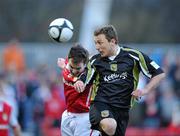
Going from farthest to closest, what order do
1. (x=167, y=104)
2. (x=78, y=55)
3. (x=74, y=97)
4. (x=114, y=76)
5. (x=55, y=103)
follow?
(x=55, y=103)
(x=167, y=104)
(x=74, y=97)
(x=78, y=55)
(x=114, y=76)

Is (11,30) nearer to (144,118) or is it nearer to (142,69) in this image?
(144,118)

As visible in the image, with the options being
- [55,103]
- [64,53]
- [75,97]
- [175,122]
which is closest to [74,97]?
[75,97]

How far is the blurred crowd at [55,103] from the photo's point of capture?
20828 millimetres

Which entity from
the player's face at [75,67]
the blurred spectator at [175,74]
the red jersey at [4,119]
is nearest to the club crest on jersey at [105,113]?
the player's face at [75,67]

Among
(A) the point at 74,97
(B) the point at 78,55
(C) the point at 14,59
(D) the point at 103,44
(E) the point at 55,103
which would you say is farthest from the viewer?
(C) the point at 14,59

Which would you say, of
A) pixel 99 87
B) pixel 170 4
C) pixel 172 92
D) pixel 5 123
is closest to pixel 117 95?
pixel 99 87

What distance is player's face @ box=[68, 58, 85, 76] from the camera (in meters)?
13.9

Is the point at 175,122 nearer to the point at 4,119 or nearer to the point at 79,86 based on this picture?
the point at 4,119

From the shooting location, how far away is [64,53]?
1044 inches

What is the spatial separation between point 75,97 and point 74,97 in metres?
0.01

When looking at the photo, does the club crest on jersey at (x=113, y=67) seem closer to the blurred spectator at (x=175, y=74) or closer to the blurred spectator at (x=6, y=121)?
the blurred spectator at (x=6, y=121)

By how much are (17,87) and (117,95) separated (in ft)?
25.0

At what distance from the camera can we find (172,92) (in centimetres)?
2083

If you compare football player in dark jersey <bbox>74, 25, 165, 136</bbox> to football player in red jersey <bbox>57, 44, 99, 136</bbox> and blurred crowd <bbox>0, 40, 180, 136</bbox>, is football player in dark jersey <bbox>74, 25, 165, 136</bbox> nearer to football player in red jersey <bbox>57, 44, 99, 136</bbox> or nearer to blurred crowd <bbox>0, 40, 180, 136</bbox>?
football player in red jersey <bbox>57, 44, 99, 136</bbox>
